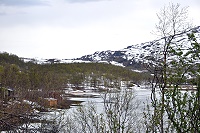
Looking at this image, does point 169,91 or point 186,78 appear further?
point 169,91

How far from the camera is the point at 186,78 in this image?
5027mm

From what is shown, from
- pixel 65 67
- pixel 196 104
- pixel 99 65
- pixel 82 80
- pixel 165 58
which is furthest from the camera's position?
pixel 99 65

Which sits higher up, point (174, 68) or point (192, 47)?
point (192, 47)

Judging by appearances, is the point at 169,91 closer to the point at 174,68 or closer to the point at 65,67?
the point at 174,68

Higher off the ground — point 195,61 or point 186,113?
point 195,61

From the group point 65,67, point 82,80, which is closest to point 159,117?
point 82,80

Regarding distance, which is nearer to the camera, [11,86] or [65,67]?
[11,86]

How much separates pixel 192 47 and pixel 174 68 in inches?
25.6

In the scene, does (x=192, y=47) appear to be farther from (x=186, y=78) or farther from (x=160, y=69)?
(x=160, y=69)

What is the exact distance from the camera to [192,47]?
16.0 feet

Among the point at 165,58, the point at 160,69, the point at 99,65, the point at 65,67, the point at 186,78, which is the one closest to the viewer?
the point at 186,78

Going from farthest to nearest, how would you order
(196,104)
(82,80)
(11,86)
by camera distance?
(82,80) → (11,86) → (196,104)

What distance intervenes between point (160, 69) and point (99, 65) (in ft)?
586

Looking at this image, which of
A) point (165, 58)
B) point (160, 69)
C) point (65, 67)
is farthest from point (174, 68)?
point (65, 67)
